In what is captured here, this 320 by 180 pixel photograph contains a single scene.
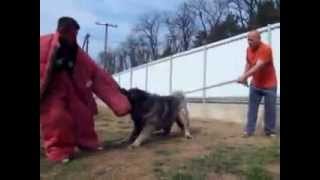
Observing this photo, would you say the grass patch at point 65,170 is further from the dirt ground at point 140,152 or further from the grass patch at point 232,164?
the grass patch at point 232,164

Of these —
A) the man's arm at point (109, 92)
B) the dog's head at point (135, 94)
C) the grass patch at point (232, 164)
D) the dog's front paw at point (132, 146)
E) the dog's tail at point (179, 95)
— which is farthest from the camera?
the dog's tail at point (179, 95)

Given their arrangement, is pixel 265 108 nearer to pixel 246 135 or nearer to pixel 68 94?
pixel 246 135

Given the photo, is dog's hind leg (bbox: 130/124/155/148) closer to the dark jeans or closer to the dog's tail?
the dog's tail

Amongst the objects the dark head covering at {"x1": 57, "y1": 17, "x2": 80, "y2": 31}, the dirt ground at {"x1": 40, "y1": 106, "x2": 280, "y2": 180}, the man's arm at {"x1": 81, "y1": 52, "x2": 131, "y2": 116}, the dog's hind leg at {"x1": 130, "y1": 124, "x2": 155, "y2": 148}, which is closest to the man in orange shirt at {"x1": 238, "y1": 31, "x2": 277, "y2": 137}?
the dirt ground at {"x1": 40, "y1": 106, "x2": 280, "y2": 180}

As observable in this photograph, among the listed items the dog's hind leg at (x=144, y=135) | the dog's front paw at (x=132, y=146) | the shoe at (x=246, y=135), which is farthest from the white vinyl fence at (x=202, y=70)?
the dog's front paw at (x=132, y=146)

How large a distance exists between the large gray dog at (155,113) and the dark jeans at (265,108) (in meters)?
0.64

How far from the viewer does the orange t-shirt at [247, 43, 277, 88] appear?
5.96 meters

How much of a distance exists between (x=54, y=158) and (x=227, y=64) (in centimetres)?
229

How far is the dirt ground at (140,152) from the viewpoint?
5113mm

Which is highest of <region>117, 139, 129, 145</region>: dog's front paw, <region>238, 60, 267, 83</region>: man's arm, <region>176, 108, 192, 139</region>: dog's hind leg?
<region>238, 60, 267, 83</region>: man's arm

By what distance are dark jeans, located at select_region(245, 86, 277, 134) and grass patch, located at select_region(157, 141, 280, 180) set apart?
46cm

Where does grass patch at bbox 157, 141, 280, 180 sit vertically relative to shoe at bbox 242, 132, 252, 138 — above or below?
below

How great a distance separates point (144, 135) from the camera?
5.75 meters
